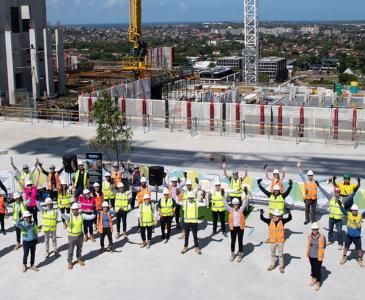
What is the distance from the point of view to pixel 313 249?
1251 cm

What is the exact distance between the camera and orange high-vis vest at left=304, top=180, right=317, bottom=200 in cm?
1684

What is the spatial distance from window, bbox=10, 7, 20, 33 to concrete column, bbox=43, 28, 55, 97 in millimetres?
2857

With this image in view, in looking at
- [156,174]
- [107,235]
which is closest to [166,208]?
[107,235]

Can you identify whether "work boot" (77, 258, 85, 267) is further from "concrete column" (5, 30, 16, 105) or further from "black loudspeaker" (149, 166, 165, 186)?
"concrete column" (5, 30, 16, 105)

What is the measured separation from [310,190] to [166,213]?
179 inches

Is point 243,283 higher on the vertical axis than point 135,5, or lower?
lower

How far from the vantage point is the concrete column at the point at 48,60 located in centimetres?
5762

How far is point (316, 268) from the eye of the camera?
12859mm

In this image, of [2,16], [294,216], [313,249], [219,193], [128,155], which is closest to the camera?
[313,249]

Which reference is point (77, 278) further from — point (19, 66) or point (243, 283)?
point (19, 66)

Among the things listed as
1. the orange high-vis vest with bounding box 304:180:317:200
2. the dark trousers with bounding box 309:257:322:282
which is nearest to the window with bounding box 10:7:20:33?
the orange high-vis vest with bounding box 304:180:317:200

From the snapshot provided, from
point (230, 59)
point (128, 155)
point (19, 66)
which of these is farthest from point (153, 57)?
point (230, 59)

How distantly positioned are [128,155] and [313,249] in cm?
1704

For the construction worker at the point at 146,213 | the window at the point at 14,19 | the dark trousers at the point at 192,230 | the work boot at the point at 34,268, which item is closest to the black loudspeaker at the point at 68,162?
the construction worker at the point at 146,213
